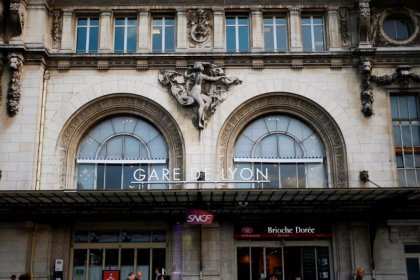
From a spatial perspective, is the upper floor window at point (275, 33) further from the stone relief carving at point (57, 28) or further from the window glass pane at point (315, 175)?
the stone relief carving at point (57, 28)

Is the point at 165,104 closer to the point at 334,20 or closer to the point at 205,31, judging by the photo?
the point at 205,31

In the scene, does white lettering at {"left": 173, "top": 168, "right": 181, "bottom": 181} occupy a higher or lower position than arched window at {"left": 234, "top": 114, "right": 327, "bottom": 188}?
lower

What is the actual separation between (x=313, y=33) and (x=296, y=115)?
3866 millimetres

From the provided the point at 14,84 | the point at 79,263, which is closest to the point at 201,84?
the point at 14,84

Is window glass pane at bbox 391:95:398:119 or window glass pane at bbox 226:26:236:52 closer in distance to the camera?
window glass pane at bbox 391:95:398:119

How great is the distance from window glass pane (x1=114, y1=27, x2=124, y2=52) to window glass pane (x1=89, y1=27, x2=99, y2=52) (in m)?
0.86

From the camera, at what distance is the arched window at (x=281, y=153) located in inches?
885

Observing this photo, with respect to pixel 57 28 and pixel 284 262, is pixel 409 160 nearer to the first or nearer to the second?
pixel 284 262

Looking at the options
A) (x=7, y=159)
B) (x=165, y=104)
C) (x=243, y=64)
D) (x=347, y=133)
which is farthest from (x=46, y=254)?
(x=347, y=133)

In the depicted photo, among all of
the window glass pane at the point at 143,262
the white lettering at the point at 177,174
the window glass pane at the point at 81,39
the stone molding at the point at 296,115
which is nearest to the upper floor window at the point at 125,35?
the window glass pane at the point at 81,39

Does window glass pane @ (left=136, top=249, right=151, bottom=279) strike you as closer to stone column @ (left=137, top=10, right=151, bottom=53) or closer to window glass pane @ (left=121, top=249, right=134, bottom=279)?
window glass pane @ (left=121, top=249, right=134, bottom=279)

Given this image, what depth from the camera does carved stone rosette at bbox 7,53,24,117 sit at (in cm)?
2186

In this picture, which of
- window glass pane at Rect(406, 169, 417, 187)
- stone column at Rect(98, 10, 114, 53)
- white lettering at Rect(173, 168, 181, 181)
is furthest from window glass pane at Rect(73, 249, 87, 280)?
window glass pane at Rect(406, 169, 417, 187)

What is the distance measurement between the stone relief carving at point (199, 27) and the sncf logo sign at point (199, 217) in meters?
7.57
